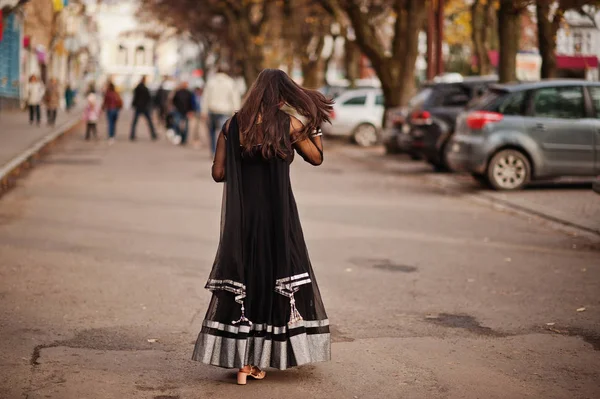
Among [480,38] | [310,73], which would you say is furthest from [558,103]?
[310,73]

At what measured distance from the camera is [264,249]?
6.10 meters

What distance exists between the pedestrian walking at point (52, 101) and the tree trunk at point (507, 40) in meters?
18.8

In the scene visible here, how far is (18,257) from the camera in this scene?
419 inches

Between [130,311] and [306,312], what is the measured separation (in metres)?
2.42

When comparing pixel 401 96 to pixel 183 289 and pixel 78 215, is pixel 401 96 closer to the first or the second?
pixel 78 215

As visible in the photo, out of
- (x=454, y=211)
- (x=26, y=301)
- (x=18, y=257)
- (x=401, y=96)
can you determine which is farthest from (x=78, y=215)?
(x=401, y=96)

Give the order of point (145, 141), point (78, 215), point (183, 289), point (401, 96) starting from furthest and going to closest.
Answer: point (145, 141), point (401, 96), point (78, 215), point (183, 289)

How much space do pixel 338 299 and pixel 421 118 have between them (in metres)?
14.6

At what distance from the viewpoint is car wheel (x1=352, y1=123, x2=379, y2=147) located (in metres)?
33.6

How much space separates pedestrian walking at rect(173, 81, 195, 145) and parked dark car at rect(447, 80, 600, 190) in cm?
1578

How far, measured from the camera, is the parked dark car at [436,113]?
22734mm

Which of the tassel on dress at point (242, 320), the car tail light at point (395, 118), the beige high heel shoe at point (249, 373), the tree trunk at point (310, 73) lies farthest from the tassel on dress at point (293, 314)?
the tree trunk at point (310, 73)

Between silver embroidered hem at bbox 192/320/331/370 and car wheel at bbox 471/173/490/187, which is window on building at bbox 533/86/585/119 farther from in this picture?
silver embroidered hem at bbox 192/320/331/370

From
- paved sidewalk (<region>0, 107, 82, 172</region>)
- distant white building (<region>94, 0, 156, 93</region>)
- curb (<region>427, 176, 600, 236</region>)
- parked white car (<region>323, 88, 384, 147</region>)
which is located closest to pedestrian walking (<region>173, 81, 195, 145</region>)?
paved sidewalk (<region>0, 107, 82, 172</region>)
